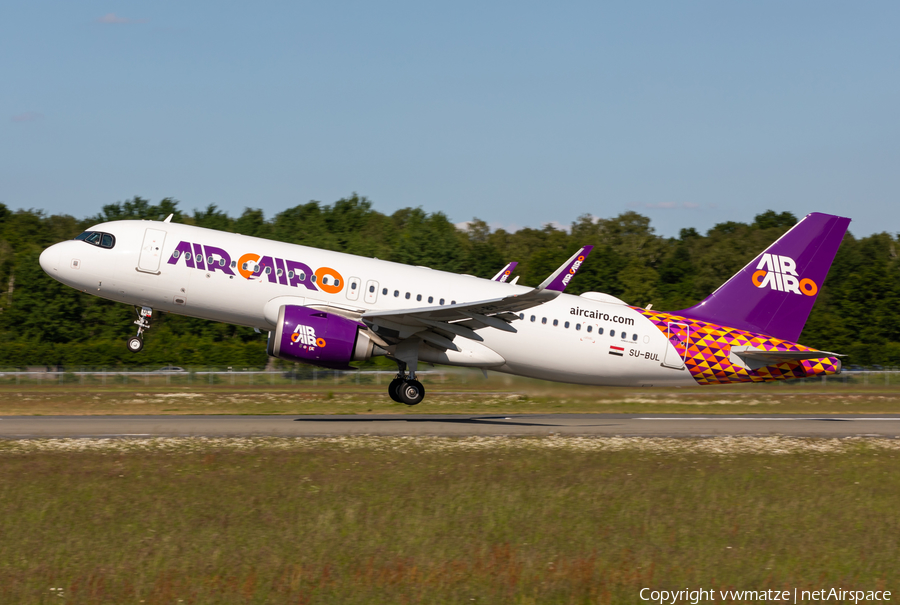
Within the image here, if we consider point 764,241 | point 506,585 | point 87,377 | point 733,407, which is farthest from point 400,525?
point 764,241

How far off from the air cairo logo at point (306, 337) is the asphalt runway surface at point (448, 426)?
2.29 metres

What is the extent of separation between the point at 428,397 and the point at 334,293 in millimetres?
15032

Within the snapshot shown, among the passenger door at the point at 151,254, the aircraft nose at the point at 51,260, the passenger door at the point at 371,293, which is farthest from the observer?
the passenger door at the point at 371,293

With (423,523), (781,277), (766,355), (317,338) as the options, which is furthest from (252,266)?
(781,277)

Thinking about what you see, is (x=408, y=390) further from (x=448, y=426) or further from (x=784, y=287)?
(x=784, y=287)

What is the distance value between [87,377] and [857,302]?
6353cm

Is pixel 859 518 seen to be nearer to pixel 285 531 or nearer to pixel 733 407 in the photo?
pixel 285 531

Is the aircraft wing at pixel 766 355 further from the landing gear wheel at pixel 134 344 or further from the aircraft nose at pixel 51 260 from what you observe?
the aircraft nose at pixel 51 260

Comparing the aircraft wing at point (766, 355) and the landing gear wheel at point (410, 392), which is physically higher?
the aircraft wing at point (766, 355)

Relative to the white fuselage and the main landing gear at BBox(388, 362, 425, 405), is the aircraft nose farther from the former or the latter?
the main landing gear at BBox(388, 362, 425, 405)

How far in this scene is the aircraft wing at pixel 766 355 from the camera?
89.0 feet

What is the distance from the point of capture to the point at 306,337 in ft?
80.3

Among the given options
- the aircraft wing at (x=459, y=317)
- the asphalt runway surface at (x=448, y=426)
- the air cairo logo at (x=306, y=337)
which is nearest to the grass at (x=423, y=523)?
the asphalt runway surface at (x=448, y=426)

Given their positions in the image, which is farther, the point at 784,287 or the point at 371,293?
the point at 784,287
